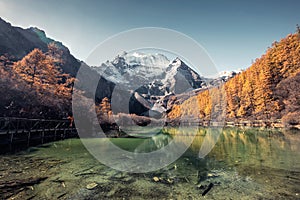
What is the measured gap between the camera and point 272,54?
38594 mm

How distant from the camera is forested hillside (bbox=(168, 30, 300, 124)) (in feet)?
86.1

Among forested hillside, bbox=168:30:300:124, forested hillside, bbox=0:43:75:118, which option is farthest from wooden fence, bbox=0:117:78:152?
forested hillside, bbox=168:30:300:124

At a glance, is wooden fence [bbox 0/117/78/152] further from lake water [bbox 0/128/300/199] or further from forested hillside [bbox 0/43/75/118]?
lake water [bbox 0/128/300/199]

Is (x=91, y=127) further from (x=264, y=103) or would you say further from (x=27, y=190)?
(x=264, y=103)

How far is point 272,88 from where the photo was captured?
1398 inches

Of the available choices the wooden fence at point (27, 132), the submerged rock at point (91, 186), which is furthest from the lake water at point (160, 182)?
the wooden fence at point (27, 132)

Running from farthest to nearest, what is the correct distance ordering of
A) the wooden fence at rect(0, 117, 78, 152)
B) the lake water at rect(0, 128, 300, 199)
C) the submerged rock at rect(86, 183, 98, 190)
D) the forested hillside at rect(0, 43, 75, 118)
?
the forested hillside at rect(0, 43, 75, 118), the wooden fence at rect(0, 117, 78, 152), the submerged rock at rect(86, 183, 98, 190), the lake water at rect(0, 128, 300, 199)

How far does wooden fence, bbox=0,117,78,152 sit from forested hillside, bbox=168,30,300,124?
31.3 m

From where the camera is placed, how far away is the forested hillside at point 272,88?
26.2 meters

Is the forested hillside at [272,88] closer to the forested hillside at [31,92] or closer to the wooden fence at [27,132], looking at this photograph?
the wooden fence at [27,132]

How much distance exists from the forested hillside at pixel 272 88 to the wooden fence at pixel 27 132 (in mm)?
31292

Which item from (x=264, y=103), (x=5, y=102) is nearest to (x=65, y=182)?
(x=5, y=102)

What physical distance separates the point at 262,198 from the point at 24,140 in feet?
51.7

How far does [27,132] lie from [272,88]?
4214cm
